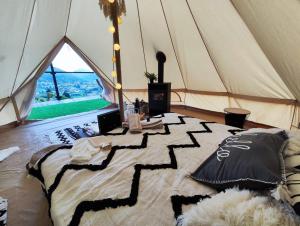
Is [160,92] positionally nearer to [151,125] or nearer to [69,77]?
[151,125]

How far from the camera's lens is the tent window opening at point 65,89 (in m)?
4.82

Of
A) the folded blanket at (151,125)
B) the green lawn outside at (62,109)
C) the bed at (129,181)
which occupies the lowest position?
the green lawn outside at (62,109)

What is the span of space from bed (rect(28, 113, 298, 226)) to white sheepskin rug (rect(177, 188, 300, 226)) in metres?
0.13

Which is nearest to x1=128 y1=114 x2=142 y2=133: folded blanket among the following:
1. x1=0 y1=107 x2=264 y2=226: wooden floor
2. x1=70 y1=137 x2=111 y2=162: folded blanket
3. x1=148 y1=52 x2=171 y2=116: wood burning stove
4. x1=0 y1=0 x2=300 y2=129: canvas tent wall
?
x1=70 y1=137 x2=111 y2=162: folded blanket

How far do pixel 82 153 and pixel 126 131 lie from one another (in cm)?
59

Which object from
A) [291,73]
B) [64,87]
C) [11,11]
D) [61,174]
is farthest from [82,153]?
[64,87]

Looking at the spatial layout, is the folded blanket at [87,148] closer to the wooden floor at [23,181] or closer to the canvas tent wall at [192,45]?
the wooden floor at [23,181]

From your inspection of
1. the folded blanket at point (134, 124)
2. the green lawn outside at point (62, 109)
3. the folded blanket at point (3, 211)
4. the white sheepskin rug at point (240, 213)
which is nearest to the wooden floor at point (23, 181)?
the folded blanket at point (3, 211)

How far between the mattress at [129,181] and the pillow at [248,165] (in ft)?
0.30

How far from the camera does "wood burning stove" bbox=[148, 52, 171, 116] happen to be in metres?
3.72

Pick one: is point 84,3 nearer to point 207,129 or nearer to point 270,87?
point 207,129

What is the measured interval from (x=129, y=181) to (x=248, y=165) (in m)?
0.65

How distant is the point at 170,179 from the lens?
3.43 feet

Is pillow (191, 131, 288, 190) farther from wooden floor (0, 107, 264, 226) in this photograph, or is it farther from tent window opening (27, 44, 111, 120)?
tent window opening (27, 44, 111, 120)
